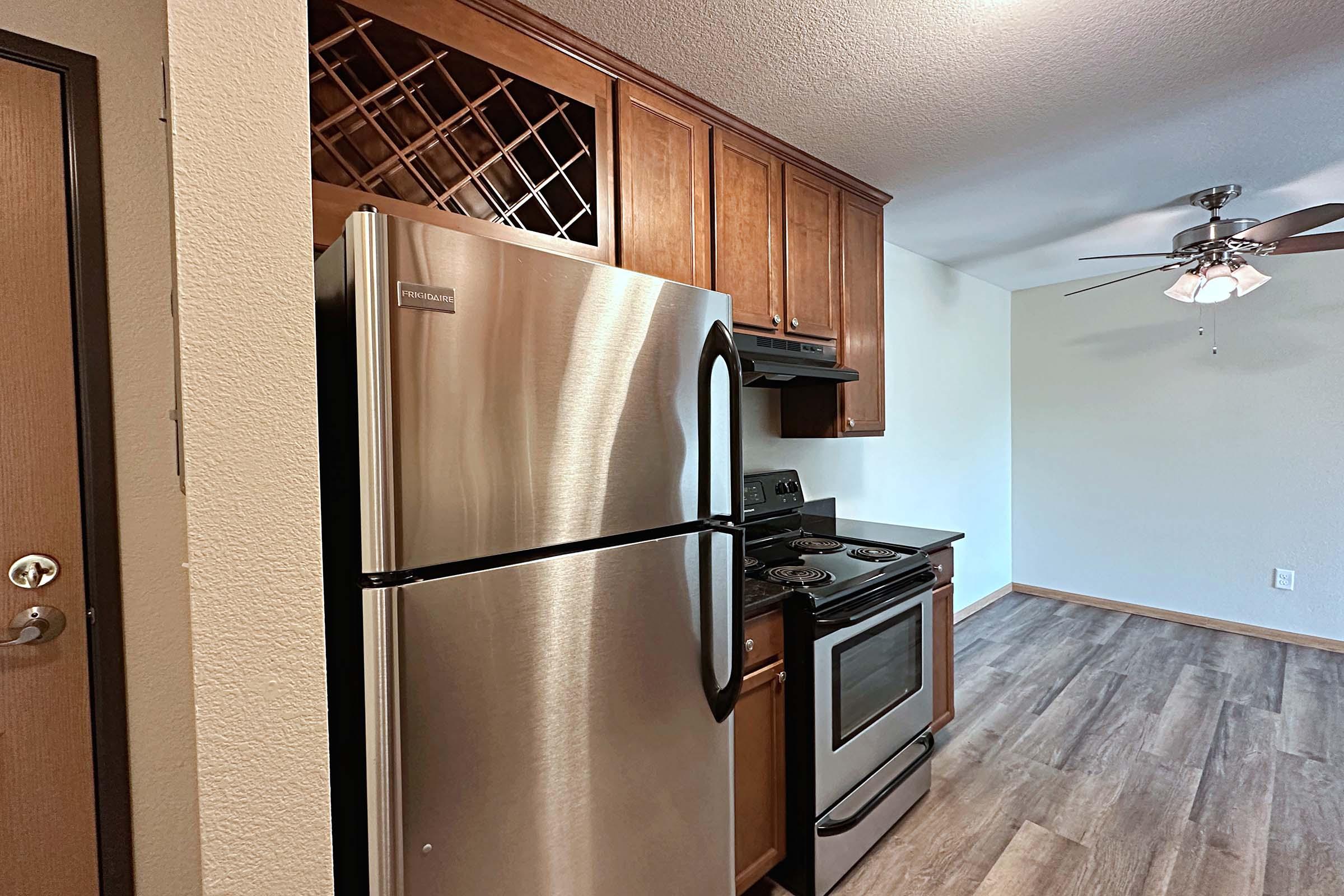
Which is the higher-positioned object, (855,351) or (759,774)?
(855,351)

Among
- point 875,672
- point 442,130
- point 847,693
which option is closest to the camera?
point 442,130

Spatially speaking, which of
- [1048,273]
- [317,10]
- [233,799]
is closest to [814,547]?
[233,799]

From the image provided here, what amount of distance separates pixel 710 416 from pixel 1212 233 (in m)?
2.96

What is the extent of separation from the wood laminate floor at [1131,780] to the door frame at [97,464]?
1.64 meters

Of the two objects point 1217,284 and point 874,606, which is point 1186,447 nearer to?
point 1217,284

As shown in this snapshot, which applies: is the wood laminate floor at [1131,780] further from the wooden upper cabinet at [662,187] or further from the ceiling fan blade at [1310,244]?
the ceiling fan blade at [1310,244]

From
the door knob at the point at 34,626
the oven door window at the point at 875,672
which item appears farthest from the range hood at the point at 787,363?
the door knob at the point at 34,626

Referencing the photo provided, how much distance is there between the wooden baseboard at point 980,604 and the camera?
413 cm

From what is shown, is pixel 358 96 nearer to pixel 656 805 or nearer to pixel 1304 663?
pixel 656 805

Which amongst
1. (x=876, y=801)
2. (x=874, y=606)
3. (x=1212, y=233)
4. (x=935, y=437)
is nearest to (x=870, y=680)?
(x=874, y=606)

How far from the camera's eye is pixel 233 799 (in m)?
0.65

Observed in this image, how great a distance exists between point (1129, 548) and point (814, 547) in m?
3.40

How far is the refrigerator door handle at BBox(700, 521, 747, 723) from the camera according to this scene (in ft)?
4.27

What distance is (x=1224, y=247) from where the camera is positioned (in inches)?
105
